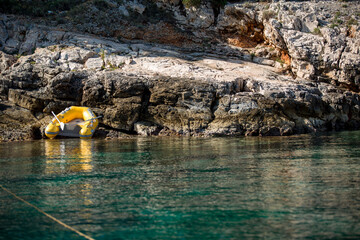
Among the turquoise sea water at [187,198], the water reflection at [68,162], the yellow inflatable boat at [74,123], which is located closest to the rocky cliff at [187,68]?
the yellow inflatable boat at [74,123]

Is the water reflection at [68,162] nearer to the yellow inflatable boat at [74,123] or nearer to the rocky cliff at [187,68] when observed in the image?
the yellow inflatable boat at [74,123]

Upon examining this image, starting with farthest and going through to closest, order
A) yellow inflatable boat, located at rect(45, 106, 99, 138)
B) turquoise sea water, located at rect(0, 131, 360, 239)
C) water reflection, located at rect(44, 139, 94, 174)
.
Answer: yellow inflatable boat, located at rect(45, 106, 99, 138) → water reflection, located at rect(44, 139, 94, 174) → turquoise sea water, located at rect(0, 131, 360, 239)

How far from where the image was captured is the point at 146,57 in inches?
852

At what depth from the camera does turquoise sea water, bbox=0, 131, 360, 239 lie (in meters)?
3.92

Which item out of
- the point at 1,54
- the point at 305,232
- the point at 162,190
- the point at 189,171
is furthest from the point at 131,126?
the point at 305,232

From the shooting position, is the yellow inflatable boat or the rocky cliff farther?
the rocky cliff

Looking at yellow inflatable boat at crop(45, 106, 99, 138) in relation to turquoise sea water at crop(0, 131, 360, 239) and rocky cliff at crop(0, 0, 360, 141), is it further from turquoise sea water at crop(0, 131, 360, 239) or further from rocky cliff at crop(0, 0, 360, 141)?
turquoise sea water at crop(0, 131, 360, 239)

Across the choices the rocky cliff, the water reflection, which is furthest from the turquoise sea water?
the rocky cliff

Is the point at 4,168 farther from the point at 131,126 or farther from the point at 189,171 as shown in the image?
the point at 131,126

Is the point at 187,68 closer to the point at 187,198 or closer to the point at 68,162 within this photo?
the point at 68,162

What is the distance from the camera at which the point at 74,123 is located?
56.2ft

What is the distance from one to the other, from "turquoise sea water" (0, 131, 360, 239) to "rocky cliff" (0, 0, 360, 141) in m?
8.93

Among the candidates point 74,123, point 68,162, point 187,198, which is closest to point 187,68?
point 74,123

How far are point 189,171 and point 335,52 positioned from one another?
17871mm
